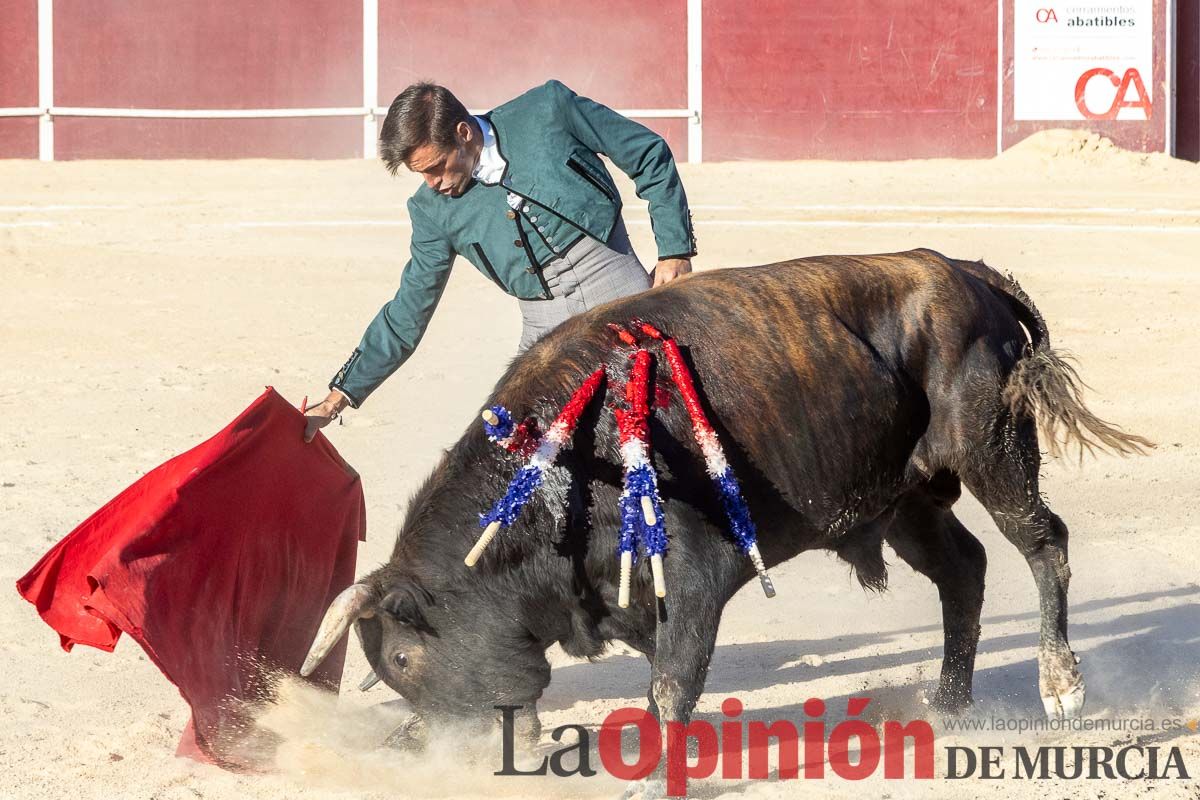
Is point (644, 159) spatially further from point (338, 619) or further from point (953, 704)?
point (953, 704)

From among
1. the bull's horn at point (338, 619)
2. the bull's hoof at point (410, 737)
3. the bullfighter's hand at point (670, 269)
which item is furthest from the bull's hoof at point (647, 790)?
the bullfighter's hand at point (670, 269)

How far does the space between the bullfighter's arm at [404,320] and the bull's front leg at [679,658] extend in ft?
3.29

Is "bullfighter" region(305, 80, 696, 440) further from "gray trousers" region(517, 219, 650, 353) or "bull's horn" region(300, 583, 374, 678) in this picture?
"bull's horn" region(300, 583, 374, 678)

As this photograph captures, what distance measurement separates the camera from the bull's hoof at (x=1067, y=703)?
342 cm

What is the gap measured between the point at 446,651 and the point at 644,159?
3.97 feet

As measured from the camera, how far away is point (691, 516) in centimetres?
294

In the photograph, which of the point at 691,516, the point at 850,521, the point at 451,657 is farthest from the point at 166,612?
the point at 850,521

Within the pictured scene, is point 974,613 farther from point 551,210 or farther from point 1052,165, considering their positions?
point 1052,165

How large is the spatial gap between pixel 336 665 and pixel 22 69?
10646 millimetres

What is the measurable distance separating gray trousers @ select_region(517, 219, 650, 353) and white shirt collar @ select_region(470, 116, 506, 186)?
0.23 m

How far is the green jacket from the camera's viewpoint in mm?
3482

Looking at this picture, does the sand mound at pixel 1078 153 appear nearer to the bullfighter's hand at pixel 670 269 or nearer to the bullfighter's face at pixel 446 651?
the bullfighter's hand at pixel 670 269

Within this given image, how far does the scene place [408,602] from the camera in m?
2.94

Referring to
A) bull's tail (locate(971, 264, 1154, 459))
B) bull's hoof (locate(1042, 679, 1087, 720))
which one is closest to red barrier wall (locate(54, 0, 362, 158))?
bull's tail (locate(971, 264, 1154, 459))
